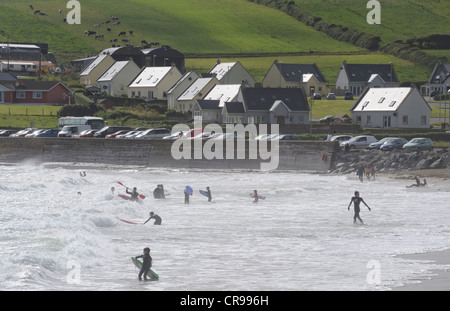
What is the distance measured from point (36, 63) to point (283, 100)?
57.1 m

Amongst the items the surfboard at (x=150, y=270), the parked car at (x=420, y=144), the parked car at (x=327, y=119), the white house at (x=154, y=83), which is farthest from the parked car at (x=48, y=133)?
the surfboard at (x=150, y=270)

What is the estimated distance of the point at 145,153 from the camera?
Result: 6788cm

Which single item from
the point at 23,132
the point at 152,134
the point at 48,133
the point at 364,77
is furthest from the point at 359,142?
the point at 364,77

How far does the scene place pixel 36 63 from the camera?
136m

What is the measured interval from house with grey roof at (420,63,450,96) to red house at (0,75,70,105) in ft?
171

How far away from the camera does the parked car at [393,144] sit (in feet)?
206

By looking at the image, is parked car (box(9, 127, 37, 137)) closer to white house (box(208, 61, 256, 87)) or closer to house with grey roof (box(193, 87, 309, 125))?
house with grey roof (box(193, 87, 309, 125))

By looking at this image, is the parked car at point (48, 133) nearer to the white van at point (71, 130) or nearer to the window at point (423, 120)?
the white van at point (71, 130)

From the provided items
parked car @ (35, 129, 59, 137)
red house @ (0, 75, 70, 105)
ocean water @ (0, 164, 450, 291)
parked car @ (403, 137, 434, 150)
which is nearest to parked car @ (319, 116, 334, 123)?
parked car @ (403, 137, 434, 150)

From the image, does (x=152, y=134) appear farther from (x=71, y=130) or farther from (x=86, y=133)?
(x=71, y=130)

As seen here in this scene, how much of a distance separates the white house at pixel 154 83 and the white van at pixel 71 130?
3407cm

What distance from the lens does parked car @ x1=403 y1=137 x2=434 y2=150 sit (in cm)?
6189

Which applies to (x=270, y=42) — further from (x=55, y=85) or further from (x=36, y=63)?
(x=55, y=85)
